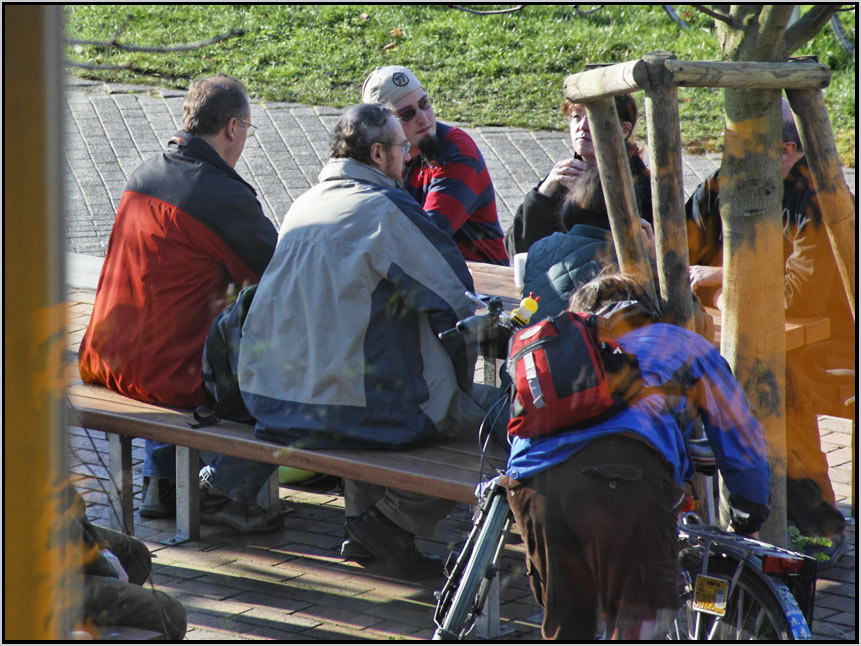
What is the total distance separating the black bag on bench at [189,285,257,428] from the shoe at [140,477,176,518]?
608mm

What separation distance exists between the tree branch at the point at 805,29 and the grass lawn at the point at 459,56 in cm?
318

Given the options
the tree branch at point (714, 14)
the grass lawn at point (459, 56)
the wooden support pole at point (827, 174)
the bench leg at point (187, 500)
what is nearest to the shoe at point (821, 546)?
the wooden support pole at point (827, 174)

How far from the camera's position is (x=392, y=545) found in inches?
155

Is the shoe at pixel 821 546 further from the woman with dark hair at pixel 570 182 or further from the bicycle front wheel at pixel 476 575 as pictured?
the bicycle front wheel at pixel 476 575

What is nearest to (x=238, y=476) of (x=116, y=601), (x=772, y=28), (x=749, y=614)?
(x=116, y=601)

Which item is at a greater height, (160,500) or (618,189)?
(618,189)

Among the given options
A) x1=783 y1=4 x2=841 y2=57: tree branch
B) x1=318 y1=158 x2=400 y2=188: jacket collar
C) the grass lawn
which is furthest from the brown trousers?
the grass lawn

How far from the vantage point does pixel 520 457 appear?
9.12 ft

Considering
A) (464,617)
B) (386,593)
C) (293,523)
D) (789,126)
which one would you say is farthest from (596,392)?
(293,523)

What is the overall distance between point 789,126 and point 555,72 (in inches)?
242

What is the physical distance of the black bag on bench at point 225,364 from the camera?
3932 millimetres

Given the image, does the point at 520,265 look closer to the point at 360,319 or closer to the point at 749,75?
the point at 360,319

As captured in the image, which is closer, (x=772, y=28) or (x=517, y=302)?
(x=772, y=28)

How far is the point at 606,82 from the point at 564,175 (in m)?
1.48
